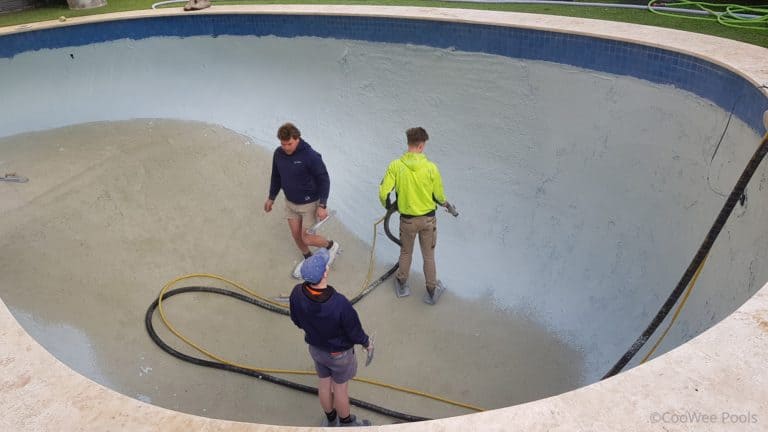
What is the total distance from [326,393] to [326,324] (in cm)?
69

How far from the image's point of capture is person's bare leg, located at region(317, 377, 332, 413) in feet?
10.1

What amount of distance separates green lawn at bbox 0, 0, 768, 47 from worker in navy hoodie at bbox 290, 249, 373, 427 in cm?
458

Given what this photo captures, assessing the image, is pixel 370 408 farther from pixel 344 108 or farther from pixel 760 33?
pixel 760 33

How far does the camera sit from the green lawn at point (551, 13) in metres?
5.10

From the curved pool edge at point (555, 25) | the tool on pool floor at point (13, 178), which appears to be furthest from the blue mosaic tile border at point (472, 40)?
the tool on pool floor at point (13, 178)

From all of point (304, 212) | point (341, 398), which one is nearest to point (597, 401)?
point (341, 398)

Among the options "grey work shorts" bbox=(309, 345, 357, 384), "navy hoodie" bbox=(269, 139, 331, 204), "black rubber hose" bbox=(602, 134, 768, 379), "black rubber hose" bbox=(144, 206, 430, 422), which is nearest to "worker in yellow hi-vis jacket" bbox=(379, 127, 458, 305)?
→ "black rubber hose" bbox=(144, 206, 430, 422)

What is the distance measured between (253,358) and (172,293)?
3.66 ft

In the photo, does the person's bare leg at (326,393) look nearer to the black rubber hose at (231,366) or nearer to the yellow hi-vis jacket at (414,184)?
the black rubber hose at (231,366)

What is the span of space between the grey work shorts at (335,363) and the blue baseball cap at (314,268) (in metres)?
0.54

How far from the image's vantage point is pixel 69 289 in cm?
468

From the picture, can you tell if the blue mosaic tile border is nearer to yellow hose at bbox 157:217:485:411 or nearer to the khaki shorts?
yellow hose at bbox 157:217:485:411

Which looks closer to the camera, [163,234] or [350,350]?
[350,350]

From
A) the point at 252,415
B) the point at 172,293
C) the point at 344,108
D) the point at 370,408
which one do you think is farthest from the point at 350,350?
the point at 344,108
